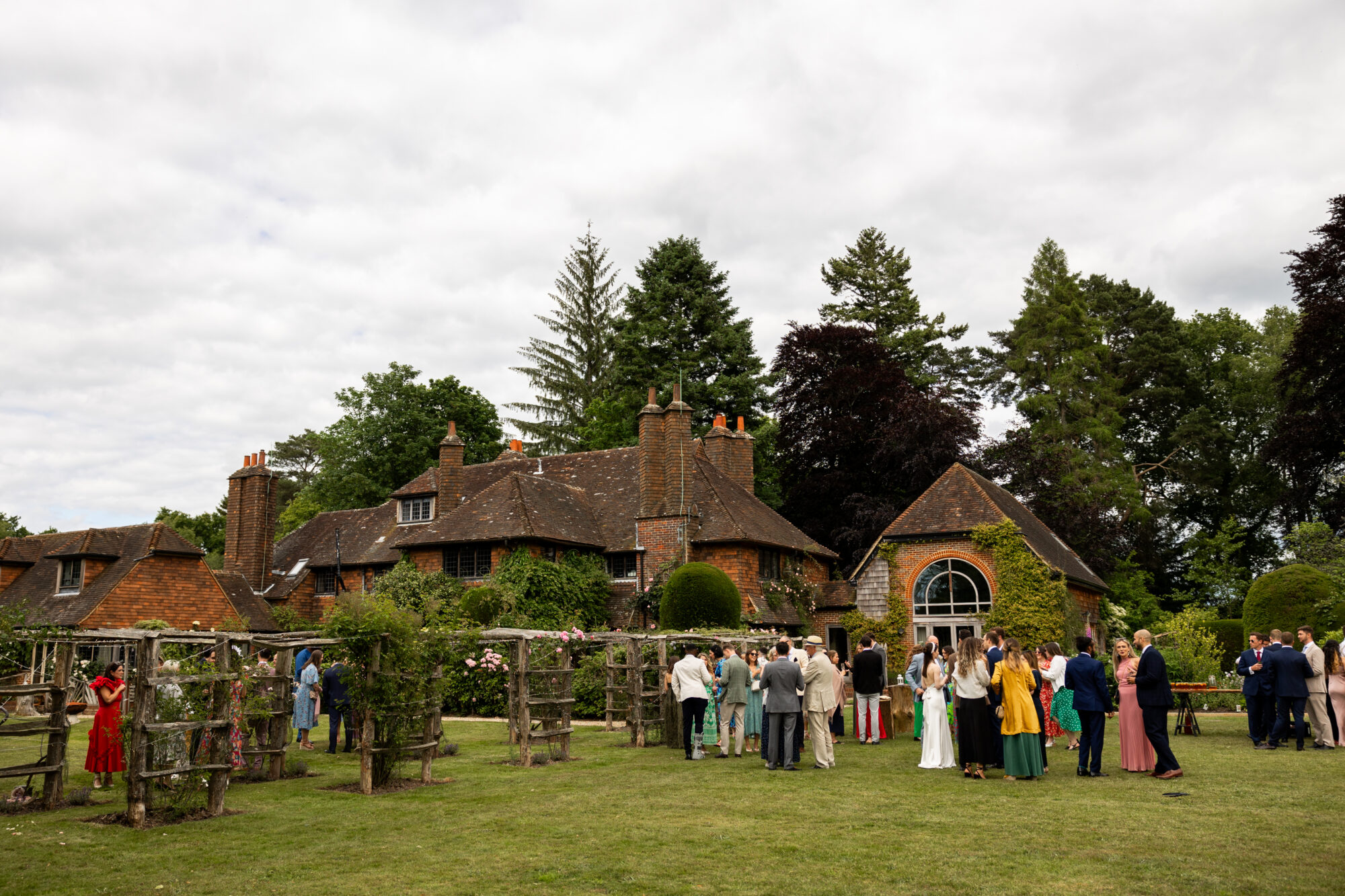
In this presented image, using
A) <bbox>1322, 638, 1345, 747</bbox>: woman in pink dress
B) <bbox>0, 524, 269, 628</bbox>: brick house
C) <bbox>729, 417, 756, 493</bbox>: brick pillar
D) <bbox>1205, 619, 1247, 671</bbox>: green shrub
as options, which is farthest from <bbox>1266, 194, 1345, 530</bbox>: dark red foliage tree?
<bbox>0, 524, 269, 628</bbox>: brick house

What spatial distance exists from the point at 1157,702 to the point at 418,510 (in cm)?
2894

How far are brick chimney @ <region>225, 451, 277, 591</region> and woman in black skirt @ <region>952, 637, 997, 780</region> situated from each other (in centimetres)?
3128

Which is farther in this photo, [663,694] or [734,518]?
[734,518]

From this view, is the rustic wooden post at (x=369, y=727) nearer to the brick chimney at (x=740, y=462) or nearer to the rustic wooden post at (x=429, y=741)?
the rustic wooden post at (x=429, y=741)

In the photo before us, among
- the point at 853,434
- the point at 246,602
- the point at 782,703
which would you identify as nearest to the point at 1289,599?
the point at 782,703

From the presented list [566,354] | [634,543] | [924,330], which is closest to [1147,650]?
[634,543]

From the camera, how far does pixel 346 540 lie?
37719 mm

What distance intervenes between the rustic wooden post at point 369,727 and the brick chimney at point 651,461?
18762 millimetres

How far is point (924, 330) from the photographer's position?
5097cm

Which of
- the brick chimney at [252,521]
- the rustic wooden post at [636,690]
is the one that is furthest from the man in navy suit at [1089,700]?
the brick chimney at [252,521]

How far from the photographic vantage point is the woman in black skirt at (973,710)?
12.6m

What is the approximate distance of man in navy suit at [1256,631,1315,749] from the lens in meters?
14.6

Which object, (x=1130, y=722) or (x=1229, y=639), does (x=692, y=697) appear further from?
(x=1229, y=639)

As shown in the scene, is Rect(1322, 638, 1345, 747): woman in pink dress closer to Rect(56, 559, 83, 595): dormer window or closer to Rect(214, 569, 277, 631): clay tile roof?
Rect(214, 569, 277, 631): clay tile roof
